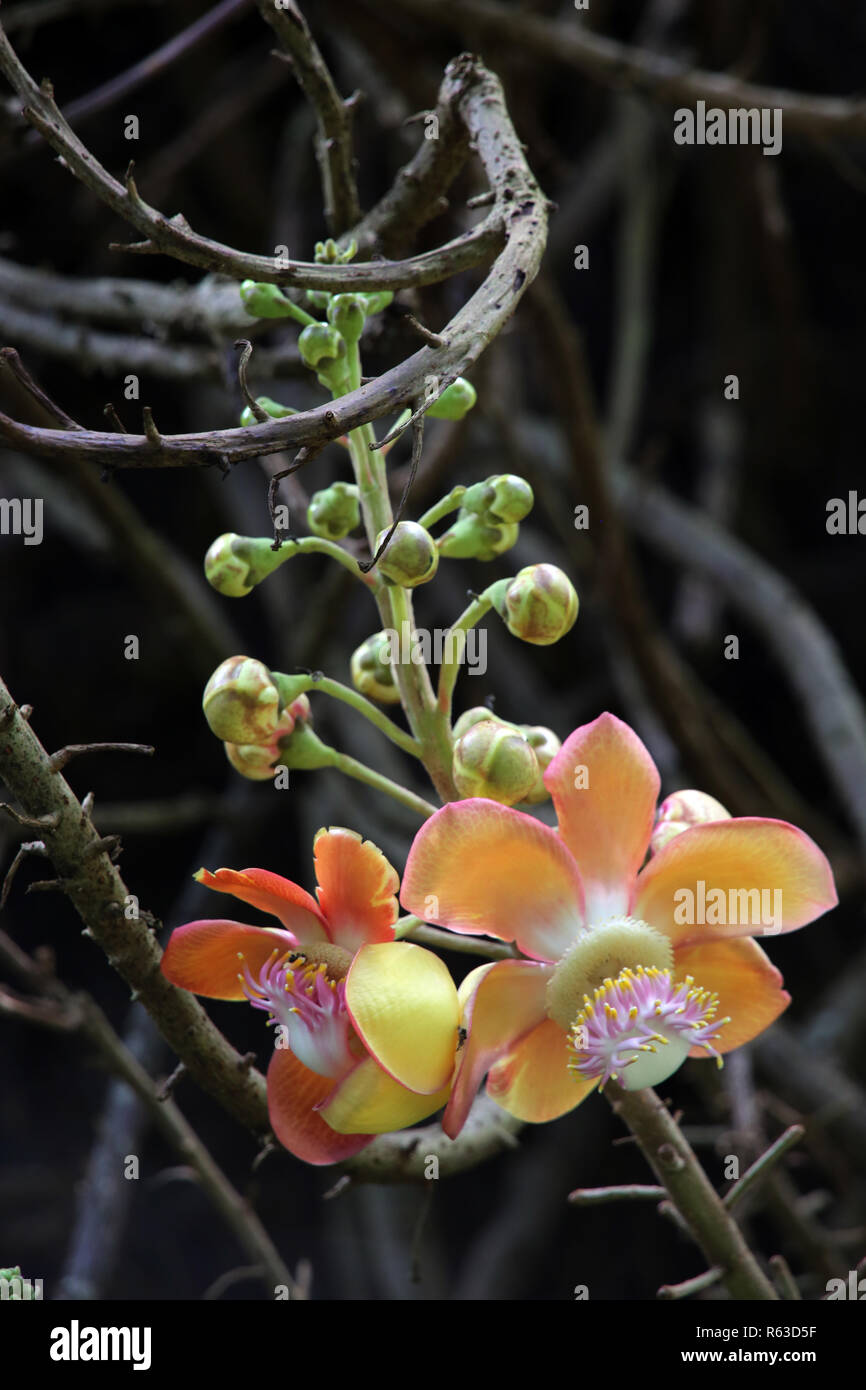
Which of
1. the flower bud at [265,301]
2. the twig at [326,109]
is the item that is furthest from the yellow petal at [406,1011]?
the twig at [326,109]

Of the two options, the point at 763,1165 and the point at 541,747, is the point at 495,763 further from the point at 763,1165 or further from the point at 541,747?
the point at 763,1165

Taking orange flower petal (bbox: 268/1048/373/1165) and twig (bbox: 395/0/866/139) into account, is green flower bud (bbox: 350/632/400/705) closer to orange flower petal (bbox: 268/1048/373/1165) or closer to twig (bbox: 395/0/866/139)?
orange flower petal (bbox: 268/1048/373/1165)

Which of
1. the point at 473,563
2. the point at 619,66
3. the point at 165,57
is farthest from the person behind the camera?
the point at 473,563

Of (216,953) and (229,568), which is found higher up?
(229,568)

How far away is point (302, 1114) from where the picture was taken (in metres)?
0.54

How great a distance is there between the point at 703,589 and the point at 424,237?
3.18 feet

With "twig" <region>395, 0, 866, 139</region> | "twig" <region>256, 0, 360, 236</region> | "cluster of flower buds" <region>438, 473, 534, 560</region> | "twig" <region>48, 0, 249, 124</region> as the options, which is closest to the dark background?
"twig" <region>395, 0, 866, 139</region>

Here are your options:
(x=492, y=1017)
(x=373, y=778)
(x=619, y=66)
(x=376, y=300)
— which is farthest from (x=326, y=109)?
(x=619, y=66)

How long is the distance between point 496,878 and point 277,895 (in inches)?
3.7

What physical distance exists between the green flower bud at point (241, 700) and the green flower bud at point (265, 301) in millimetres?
194

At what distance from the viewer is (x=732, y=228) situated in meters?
2.24
